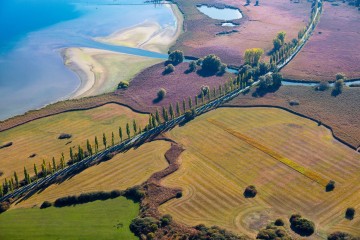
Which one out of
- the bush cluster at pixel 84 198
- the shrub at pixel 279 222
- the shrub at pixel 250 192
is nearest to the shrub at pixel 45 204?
the bush cluster at pixel 84 198

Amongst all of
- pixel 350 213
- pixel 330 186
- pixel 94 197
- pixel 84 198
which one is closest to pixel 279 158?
pixel 330 186

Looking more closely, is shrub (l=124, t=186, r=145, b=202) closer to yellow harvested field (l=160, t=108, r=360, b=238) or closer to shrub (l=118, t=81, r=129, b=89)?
yellow harvested field (l=160, t=108, r=360, b=238)

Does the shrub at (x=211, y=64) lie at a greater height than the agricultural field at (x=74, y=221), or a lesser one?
greater

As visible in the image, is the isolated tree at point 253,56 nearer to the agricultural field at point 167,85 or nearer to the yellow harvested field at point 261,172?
the agricultural field at point 167,85

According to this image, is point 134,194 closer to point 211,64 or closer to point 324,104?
point 324,104

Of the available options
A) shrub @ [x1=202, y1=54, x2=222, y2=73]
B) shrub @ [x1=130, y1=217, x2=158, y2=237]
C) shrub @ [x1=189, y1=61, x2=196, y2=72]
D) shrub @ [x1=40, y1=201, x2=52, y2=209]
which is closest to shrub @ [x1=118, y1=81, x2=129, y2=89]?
shrub @ [x1=189, y1=61, x2=196, y2=72]
